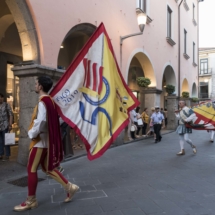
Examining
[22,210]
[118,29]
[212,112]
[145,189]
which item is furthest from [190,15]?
Result: [22,210]

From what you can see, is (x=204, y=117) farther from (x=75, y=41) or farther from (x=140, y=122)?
(x=75, y=41)

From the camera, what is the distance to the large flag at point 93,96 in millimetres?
4027

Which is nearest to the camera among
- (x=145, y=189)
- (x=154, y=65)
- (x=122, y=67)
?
(x=145, y=189)

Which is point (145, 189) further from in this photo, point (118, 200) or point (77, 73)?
point (77, 73)

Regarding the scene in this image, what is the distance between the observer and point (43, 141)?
375 centimetres

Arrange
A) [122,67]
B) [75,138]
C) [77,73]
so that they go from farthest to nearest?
[122,67]
[75,138]
[77,73]

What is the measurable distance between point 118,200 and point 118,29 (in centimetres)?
790

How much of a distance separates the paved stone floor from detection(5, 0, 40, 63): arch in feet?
9.39

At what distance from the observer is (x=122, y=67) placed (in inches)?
432

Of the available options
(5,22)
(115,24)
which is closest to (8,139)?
(5,22)

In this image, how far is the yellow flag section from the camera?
13.6 ft

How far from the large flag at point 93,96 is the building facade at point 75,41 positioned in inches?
102

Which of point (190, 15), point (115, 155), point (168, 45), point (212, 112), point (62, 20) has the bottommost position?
point (115, 155)

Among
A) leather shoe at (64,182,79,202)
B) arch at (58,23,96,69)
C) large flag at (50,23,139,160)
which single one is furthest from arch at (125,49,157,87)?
leather shoe at (64,182,79,202)
